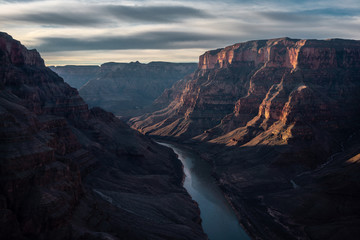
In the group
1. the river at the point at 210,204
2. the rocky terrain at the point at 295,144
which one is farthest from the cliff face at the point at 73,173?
the rocky terrain at the point at 295,144

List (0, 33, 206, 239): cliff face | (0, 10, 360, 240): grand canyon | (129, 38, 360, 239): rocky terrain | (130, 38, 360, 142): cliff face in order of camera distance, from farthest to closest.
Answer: (130, 38, 360, 142): cliff face < (129, 38, 360, 239): rocky terrain < (0, 10, 360, 240): grand canyon < (0, 33, 206, 239): cliff face

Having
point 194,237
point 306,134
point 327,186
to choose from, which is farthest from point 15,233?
point 306,134

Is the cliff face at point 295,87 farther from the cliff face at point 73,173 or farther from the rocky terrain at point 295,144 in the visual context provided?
the cliff face at point 73,173

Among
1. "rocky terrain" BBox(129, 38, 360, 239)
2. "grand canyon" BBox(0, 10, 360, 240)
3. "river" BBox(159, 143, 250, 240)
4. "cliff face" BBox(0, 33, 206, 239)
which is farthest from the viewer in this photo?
"rocky terrain" BBox(129, 38, 360, 239)

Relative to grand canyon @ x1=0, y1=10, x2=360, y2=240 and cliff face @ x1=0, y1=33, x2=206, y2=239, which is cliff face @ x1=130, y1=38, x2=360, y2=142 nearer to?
grand canyon @ x1=0, y1=10, x2=360, y2=240

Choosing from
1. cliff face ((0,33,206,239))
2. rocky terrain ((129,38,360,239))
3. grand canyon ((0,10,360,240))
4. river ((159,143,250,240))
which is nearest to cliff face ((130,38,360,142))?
rocky terrain ((129,38,360,239))

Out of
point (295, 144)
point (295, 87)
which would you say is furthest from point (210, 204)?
point (295, 87)
